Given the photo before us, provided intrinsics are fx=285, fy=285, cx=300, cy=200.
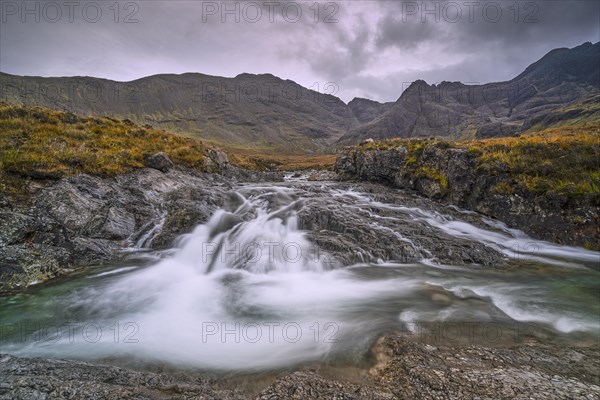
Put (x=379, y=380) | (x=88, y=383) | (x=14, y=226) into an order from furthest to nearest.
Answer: (x=14, y=226) → (x=379, y=380) → (x=88, y=383)

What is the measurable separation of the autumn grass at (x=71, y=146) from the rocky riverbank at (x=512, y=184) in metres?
16.1

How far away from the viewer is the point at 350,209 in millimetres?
15219

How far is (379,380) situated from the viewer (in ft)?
14.0

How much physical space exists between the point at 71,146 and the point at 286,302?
14.0 metres

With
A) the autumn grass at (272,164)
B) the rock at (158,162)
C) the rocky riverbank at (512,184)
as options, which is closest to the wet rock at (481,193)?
the rocky riverbank at (512,184)

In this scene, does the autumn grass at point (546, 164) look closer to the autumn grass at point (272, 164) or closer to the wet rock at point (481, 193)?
the wet rock at point (481, 193)

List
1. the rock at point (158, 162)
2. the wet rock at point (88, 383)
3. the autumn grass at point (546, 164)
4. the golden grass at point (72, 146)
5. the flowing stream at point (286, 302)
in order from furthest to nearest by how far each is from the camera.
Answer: the rock at point (158, 162) < the autumn grass at point (546, 164) < the golden grass at point (72, 146) < the flowing stream at point (286, 302) < the wet rock at point (88, 383)

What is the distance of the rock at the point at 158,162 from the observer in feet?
54.6

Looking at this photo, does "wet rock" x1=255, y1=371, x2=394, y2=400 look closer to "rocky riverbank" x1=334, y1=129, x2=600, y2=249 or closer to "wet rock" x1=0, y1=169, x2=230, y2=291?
"wet rock" x1=0, y1=169, x2=230, y2=291

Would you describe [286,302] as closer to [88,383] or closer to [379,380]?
[379,380]

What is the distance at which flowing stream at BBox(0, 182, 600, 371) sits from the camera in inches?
219

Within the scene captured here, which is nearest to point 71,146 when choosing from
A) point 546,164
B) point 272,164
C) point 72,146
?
point 72,146

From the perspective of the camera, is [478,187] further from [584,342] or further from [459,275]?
[584,342]

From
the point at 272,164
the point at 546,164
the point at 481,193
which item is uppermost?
the point at 272,164
